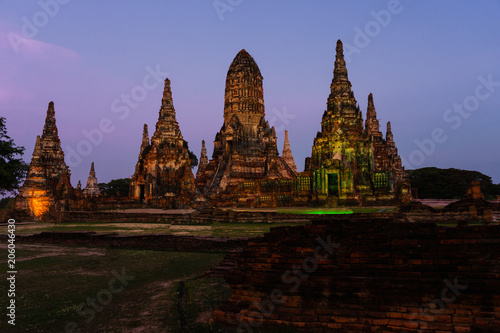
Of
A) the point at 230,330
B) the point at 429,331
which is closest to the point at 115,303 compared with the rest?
the point at 230,330

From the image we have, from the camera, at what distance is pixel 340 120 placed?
2717cm

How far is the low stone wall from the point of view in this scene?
9234 mm

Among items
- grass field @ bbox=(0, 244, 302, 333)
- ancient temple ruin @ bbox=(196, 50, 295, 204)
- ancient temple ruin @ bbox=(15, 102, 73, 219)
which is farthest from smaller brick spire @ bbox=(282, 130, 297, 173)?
grass field @ bbox=(0, 244, 302, 333)

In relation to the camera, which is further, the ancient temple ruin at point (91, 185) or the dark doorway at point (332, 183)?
the ancient temple ruin at point (91, 185)

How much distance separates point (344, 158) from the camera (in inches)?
1048

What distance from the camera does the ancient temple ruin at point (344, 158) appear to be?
24.4 metres

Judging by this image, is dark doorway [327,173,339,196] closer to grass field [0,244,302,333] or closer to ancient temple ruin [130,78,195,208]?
ancient temple ruin [130,78,195,208]

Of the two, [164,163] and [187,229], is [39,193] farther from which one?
[187,229]

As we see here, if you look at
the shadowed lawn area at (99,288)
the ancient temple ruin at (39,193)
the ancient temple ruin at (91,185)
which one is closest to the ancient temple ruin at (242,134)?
the ancient temple ruin at (39,193)

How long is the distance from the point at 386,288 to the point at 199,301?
2.46 meters

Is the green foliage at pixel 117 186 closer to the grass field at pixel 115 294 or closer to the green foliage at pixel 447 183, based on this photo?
the green foliage at pixel 447 183

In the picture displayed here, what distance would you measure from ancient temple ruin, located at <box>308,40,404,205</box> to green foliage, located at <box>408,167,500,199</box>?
26414 millimetres

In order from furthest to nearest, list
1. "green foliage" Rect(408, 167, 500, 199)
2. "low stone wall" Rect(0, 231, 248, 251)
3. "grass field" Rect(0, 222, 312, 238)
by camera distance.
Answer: "green foliage" Rect(408, 167, 500, 199)
"grass field" Rect(0, 222, 312, 238)
"low stone wall" Rect(0, 231, 248, 251)

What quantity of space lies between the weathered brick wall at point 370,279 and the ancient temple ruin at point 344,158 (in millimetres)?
20360
